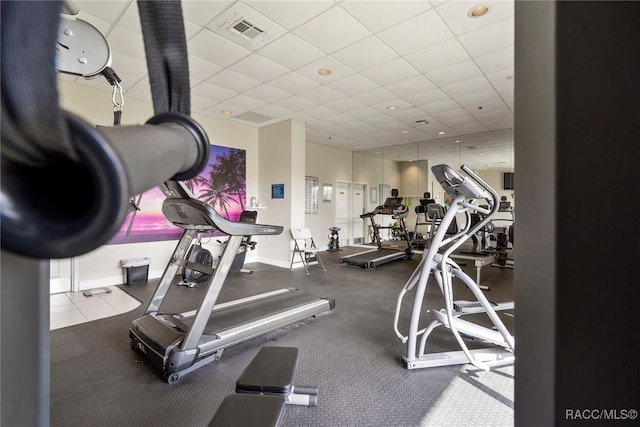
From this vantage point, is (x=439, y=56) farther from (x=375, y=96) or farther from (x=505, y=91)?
(x=505, y=91)

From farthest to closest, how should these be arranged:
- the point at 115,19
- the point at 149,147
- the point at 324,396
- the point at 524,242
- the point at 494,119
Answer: the point at 494,119
the point at 115,19
the point at 324,396
the point at 524,242
the point at 149,147

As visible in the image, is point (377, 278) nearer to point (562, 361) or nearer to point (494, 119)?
point (494, 119)

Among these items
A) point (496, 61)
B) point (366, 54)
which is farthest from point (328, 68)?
point (496, 61)

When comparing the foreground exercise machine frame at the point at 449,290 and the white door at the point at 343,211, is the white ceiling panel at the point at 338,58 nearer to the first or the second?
the foreground exercise machine frame at the point at 449,290

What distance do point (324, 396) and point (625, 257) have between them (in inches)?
79.9

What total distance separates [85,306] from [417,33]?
16.6 feet

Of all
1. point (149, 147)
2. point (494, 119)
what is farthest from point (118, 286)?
point (494, 119)

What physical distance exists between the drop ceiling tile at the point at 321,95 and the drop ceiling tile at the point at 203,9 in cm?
199

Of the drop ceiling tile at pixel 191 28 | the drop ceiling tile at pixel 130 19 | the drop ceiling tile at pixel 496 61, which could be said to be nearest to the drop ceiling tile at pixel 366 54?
the drop ceiling tile at pixel 496 61

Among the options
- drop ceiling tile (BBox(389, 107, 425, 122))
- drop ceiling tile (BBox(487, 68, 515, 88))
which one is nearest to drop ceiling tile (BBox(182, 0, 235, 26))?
drop ceiling tile (BBox(487, 68, 515, 88))

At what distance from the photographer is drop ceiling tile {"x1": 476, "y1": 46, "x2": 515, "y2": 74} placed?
358cm

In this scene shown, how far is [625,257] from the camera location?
0.44m

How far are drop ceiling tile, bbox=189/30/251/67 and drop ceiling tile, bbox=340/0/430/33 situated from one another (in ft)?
4.52

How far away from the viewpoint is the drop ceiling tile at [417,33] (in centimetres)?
298
